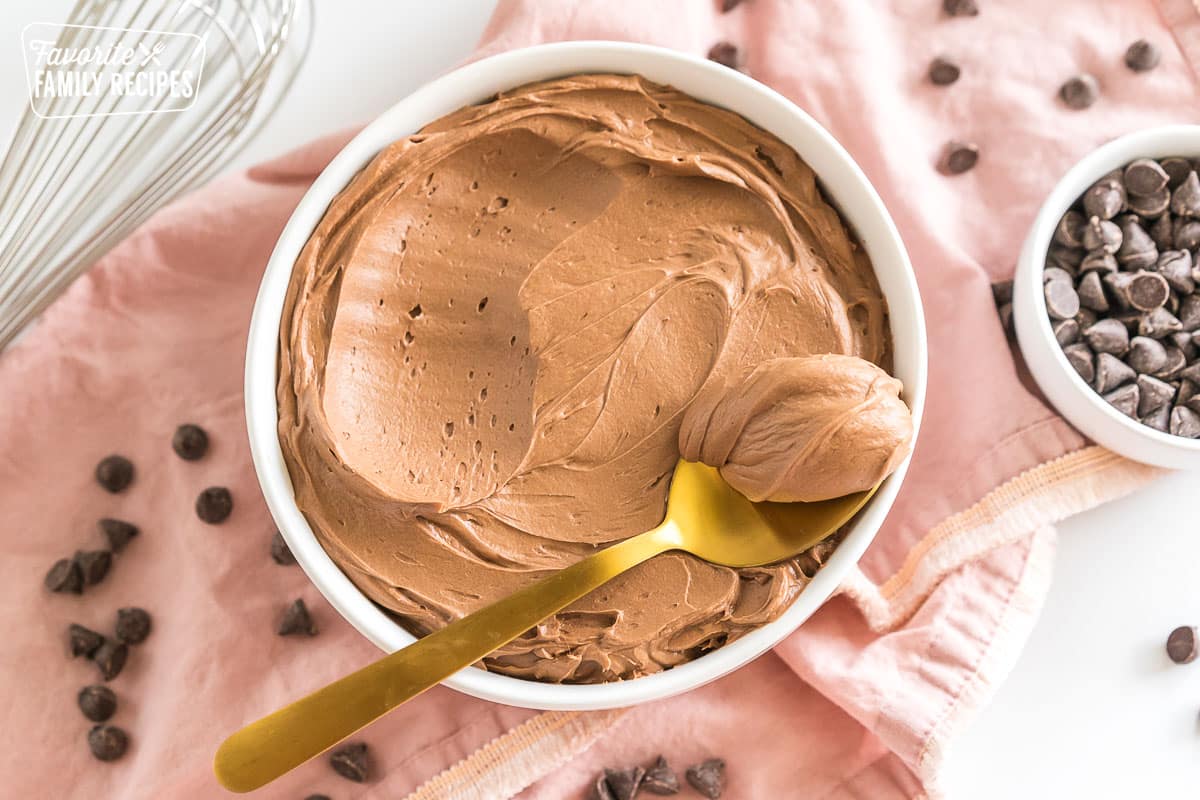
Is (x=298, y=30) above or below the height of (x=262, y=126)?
above

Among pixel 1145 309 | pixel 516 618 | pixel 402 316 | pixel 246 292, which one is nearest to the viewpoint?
pixel 516 618

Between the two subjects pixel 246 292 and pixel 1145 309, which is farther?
pixel 246 292

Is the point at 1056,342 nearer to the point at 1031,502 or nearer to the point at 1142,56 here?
the point at 1031,502

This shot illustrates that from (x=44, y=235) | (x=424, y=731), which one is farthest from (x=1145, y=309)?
(x=44, y=235)

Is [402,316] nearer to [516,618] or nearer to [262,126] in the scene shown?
[516,618]

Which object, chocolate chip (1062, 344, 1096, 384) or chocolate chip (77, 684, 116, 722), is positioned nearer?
chocolate chip (1062, 344, 1096, 384)

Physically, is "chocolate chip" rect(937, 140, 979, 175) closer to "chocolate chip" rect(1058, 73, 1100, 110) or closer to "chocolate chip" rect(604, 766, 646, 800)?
"chocolate chip" rect(1058, 73, 1100, 110)

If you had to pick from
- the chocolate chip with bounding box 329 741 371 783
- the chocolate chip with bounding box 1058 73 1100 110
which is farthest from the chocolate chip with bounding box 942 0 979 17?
the chocolate chip with bounding box 329 741 371 783

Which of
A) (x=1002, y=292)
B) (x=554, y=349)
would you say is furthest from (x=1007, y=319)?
(x=554, y=349)
